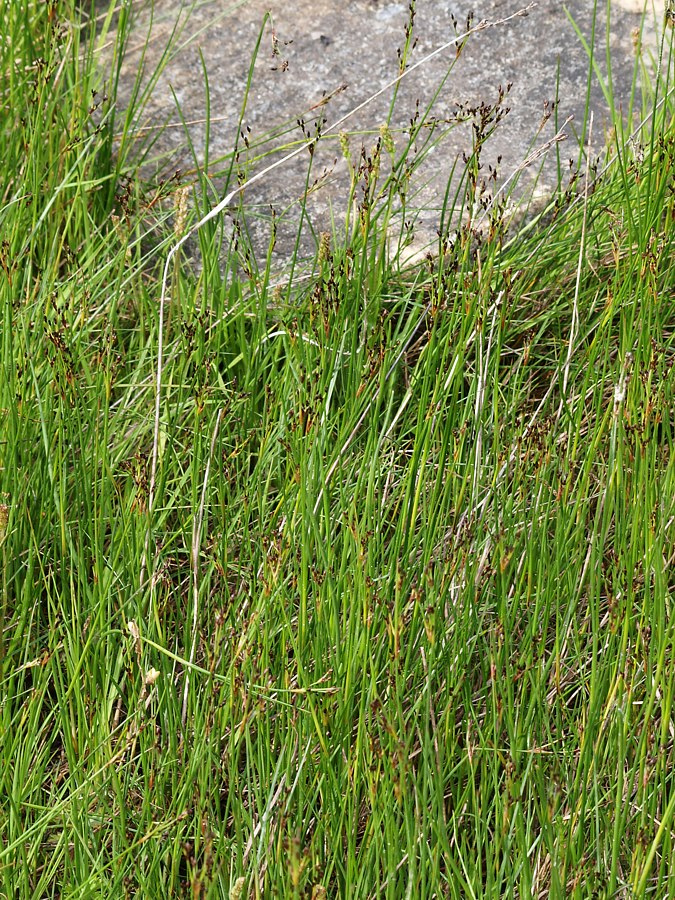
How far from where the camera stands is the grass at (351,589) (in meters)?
1.63

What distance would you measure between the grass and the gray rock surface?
42 cm

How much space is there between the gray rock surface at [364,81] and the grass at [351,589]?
42cm

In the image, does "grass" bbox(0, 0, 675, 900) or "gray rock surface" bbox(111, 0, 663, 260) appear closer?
"grass" bbox(0, 0, 675, 900)

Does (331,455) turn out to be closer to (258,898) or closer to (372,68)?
(258,898)

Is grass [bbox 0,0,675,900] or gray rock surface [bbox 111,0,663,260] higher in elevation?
gray rock surface [bbox 111,0,663,260]

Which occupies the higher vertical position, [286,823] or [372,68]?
[372,68]

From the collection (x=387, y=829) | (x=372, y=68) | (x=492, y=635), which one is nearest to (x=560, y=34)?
(x=372, y=68)

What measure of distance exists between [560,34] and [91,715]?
239cm

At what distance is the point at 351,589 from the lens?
188cm

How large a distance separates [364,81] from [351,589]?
191 cm

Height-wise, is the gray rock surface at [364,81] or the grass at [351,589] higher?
the gray rock surface at [364,81]

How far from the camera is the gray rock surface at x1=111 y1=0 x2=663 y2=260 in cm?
292

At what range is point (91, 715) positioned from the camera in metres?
1.92

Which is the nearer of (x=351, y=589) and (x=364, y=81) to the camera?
(x=351, y=589)
